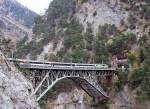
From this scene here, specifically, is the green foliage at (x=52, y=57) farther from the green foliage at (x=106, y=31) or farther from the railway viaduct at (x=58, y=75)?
the railway viaduct at (x=58, y=75)

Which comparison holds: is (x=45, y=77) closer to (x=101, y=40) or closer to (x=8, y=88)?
(x=8, y=88)

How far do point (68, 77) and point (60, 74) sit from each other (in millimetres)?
4535

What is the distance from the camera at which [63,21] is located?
109 metres

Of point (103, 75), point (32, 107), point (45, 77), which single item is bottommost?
point (32, 107)

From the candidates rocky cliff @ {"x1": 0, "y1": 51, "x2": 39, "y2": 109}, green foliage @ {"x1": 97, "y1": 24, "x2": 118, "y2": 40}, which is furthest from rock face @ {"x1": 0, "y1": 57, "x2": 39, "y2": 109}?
green foliage @ {"x1": 97, "y1": 24, "x2": 118, "y2": 40}

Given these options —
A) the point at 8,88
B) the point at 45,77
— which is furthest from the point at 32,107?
the point at 45,77

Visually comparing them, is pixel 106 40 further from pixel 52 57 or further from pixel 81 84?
pixel 81 84

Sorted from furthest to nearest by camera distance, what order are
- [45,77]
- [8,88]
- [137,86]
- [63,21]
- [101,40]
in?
[63,21] < [101,40] < [137,86] < [45,77] < [8,88]

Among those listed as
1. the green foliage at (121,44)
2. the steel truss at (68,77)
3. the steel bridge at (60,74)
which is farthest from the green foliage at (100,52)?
the steel truss at (68,77)

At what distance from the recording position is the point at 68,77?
56.1 m

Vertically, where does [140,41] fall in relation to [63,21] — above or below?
below

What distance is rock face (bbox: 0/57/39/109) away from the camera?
88.8 feet

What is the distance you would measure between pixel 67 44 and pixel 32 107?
217 feet

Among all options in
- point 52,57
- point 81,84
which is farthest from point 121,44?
point 81,84
